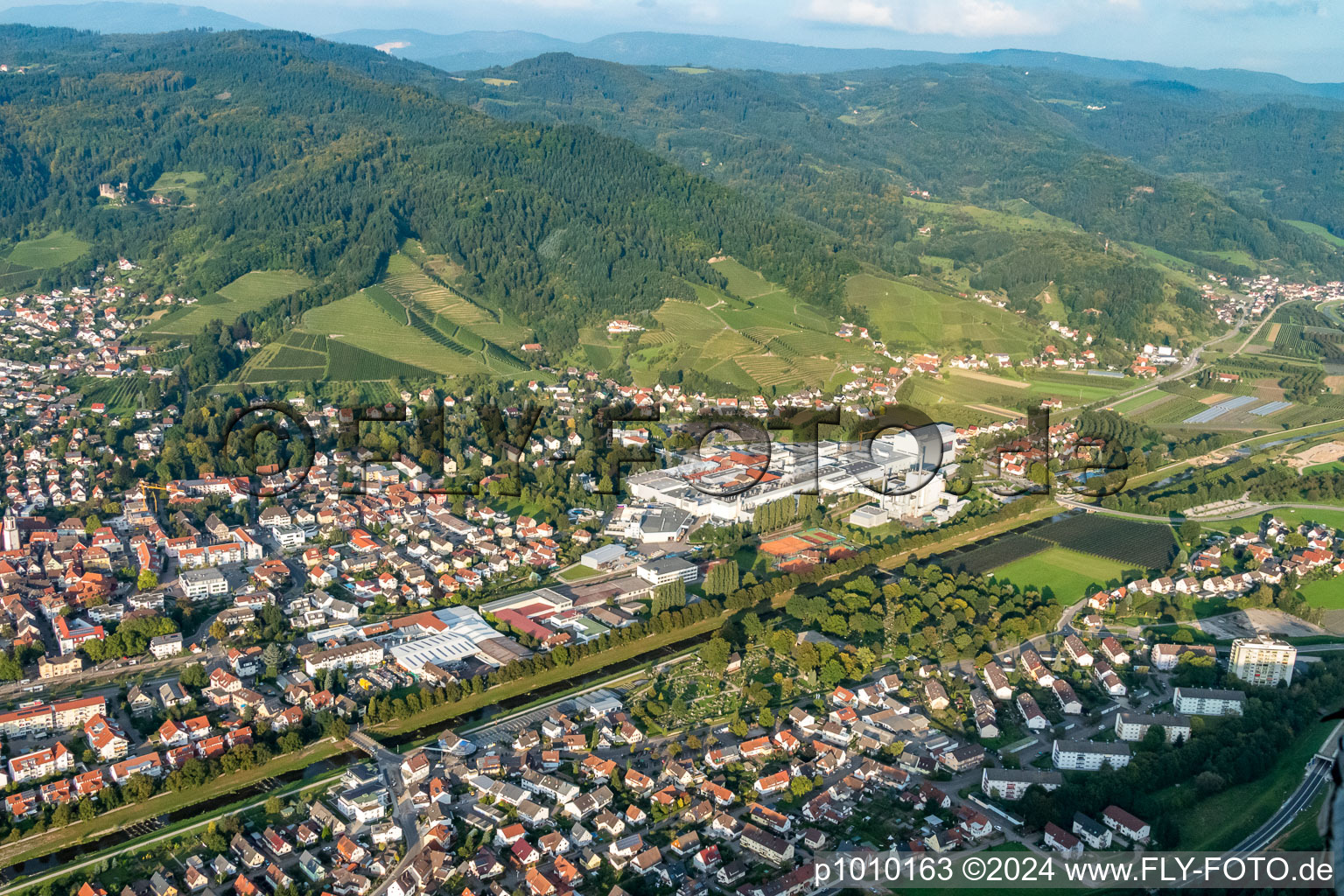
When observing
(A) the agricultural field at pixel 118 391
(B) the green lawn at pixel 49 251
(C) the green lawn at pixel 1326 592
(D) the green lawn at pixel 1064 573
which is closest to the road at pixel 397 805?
(D) the green lawn at pixel 1064 573

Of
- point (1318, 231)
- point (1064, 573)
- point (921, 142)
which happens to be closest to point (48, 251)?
point (1064, 573)

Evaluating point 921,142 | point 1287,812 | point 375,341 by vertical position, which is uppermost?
point 921,142

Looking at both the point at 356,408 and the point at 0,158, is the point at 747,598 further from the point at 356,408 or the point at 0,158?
the point at 0,158

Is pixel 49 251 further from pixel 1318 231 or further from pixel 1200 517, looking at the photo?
pixel 1318 231

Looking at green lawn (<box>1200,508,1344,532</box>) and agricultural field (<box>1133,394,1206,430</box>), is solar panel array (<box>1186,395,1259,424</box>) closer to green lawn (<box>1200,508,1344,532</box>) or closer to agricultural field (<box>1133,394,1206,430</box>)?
agricultural field (<box>1133,394,1206,430</box>)

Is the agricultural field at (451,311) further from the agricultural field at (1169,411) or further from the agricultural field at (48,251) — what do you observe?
the agricultural field at (1169,411)

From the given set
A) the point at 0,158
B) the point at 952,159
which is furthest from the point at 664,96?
the point at 0,158

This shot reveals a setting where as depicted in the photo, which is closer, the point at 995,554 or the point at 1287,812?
the point at 1287,812
